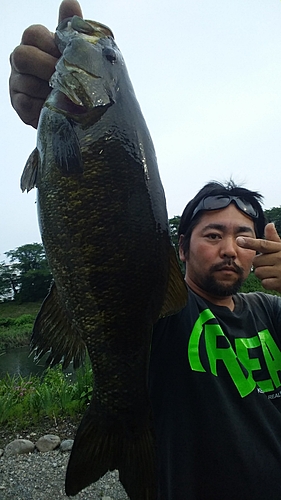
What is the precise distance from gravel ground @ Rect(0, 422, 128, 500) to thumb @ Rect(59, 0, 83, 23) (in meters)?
4.21

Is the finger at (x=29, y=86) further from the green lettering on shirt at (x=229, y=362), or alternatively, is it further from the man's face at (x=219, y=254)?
the green lettering on shirt at (x=229, y=362)

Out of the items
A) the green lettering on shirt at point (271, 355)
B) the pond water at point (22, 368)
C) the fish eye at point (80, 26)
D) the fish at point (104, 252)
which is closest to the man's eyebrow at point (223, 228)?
the green lettering on shirt at point (271, 355)

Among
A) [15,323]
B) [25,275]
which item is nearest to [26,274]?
[25,275]

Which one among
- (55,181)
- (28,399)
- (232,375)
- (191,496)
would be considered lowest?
(28,399)

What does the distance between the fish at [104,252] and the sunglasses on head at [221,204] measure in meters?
1.20

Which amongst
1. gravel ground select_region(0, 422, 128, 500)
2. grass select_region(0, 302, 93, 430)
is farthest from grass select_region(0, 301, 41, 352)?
gravel ground select_region(0, 422, 128, 500)

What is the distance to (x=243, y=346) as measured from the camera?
2301mm

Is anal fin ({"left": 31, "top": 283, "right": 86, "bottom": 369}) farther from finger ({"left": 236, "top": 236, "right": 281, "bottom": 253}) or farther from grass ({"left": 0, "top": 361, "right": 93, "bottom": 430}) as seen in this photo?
grass ({"left": 0, "top": 361, "right": 93, "bottom": 430})

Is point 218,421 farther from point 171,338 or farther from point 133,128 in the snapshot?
point 133,128

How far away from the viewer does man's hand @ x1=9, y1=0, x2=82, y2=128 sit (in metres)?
1.65

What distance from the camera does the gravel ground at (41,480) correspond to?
3965 mm

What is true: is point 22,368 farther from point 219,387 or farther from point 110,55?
point 110,55

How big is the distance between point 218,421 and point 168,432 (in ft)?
0.87

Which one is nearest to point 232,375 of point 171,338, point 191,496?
point 171,338
